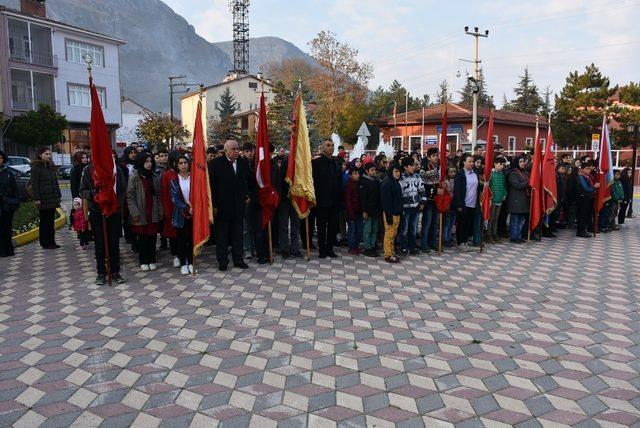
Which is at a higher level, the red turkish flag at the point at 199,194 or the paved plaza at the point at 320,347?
the red turkish flag at the point at 199,194

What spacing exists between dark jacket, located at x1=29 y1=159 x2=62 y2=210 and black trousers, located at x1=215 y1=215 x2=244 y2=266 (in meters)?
3.49

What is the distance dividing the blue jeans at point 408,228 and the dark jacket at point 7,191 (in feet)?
21.7

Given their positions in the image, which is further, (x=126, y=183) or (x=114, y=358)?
(x=126, y=183)

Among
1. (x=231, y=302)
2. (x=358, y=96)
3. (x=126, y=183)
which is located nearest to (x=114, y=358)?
(x=231, y=302)

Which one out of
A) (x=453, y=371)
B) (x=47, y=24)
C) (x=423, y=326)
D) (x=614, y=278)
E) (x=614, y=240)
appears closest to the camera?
(x=453, y=371)

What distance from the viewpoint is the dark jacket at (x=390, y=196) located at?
840cm

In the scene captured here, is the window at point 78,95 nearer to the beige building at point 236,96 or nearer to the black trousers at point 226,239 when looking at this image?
the beige building at point 236,96

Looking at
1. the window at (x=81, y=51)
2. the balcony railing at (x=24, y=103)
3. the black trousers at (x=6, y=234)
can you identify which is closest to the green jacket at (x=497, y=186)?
the black trousers at (x=6, y=234)

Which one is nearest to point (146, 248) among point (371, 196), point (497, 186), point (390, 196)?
point (371, 196)

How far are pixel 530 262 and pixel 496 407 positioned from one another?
549 cm

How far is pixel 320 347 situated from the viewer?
4.90 meters

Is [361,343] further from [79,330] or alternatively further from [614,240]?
[614,240]

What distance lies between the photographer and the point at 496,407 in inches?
150

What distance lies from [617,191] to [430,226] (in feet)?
20.1
